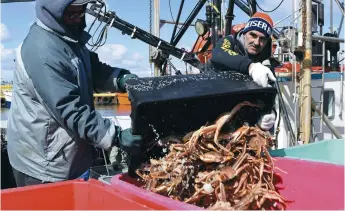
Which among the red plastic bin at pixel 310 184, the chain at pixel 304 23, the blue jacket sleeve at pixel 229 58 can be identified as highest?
the chain at pixel 304 23

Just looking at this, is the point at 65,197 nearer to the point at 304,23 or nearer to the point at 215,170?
the point at 215,170

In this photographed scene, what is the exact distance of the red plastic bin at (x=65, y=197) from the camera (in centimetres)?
205

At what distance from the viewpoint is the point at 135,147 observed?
240 cm

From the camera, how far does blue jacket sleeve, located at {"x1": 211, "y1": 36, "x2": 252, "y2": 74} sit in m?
2.77

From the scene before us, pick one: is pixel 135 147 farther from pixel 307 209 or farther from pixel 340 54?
pixel 340 54

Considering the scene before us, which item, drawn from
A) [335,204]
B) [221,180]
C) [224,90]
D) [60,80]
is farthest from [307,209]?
[60,80]

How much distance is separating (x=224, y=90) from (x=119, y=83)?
2.63 ft

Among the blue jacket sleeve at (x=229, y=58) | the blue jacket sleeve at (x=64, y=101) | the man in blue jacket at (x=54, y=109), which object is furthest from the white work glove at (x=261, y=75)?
the blue jacket sleeve at (x=64, y=101)

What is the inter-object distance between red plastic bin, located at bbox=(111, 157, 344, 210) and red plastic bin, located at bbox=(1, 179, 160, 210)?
0.70ft

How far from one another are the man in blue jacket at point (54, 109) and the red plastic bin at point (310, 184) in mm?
284

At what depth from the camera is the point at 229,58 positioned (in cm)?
294

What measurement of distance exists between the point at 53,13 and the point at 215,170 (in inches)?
50.5

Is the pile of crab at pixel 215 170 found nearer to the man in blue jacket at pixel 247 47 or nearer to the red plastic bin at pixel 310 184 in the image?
the red plastic bin at pixel 310 184

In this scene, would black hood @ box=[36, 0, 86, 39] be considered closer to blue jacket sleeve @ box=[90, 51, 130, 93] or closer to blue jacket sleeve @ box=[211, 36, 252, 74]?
blue jacket sleeve @ box=[90, 51, 130, 93]
